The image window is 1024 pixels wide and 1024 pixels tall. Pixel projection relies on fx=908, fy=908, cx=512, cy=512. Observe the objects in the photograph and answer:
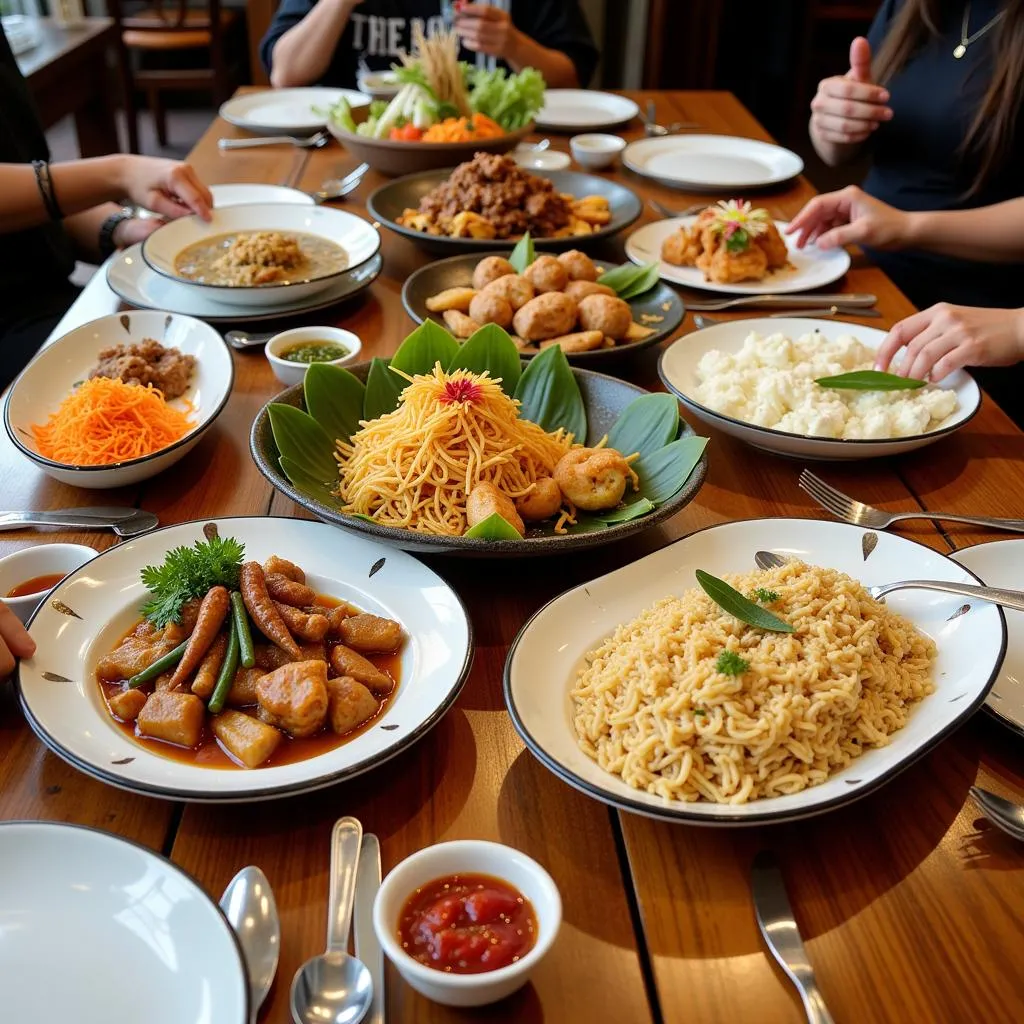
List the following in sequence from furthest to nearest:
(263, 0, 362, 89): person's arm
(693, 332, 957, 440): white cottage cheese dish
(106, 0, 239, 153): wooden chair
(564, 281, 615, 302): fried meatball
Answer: (106, 0, 239, 153): wooden chair
(263, 0, 362, 89): person's arm
(564, 281, 615, 302): fried meatball
(693, 332, 957, 440): white cottage cheese dish

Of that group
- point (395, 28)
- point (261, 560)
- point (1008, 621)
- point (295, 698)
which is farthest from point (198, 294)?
point (395, 28)

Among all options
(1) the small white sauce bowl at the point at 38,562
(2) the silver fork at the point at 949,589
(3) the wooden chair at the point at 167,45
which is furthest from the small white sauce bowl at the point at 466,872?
(3) the wooden chair at the point at 167,45

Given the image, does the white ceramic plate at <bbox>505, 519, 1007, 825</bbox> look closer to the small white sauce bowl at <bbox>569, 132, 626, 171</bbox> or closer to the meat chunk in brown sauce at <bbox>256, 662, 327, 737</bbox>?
the meat chunk in brown sauce at <bbox>256, 662, 327, 737</bbox>

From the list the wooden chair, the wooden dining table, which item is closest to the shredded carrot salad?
the wooden dining table

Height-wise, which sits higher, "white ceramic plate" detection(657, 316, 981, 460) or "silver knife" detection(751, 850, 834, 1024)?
"white ceramic plate" detection(657, 316, 981, 460)

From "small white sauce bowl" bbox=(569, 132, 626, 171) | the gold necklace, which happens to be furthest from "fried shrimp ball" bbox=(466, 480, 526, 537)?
the gold necklace

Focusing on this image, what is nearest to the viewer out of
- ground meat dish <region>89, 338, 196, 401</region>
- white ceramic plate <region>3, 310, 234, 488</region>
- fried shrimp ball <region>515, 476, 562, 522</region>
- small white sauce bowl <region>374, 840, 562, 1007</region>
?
small white sauce bowl <region>374, 840, 562, 1007</region>

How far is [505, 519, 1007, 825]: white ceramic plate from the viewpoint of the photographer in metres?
1.03

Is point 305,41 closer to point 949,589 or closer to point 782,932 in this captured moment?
point 949,589

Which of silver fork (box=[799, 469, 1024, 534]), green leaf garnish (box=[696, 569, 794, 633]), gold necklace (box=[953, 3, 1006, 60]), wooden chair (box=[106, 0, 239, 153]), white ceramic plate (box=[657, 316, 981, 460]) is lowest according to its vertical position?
wooden chair (box=[106, 0, 239, 153])

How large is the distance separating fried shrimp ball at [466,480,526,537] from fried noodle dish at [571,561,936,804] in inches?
11.3

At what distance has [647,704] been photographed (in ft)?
3.71

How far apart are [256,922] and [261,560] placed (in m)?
0.61

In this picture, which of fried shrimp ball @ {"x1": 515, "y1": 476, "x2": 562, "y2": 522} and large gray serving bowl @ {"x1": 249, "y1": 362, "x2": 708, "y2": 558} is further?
fried shrimp ball @ {"x1": 515, "y1": 476, "x2": 562, "y2": 522}
